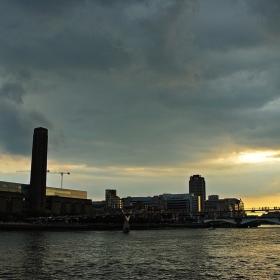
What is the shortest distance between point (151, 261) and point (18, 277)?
74.8 feet

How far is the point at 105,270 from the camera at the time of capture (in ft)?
177

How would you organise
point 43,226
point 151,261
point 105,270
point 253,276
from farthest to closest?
1. point 43,226
2. point 151,261
3. point 105,270
4. point 253,276

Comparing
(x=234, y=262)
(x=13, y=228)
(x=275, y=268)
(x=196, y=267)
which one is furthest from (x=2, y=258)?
(x=13, y=228)

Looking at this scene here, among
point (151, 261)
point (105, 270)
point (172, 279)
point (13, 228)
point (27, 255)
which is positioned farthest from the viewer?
point (13, 228)

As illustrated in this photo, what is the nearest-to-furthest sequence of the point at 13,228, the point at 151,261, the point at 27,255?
the point at 151,261
the point at 27,255
the point at 13,228

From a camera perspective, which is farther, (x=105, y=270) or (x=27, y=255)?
(x=27, y=255)

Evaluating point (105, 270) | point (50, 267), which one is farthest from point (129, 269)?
point (50, 267)

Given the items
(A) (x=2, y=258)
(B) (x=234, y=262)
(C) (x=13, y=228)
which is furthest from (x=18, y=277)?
(C) (x=13, y=228)

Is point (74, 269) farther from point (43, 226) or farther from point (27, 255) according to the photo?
point (43, 226)

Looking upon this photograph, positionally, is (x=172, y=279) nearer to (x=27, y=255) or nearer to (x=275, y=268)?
(x=275, y=268)

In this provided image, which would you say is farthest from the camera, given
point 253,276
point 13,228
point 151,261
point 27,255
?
point 13,228

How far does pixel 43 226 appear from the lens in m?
194

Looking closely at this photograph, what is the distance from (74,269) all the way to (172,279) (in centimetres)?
1472

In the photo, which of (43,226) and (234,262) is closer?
(234,262)
